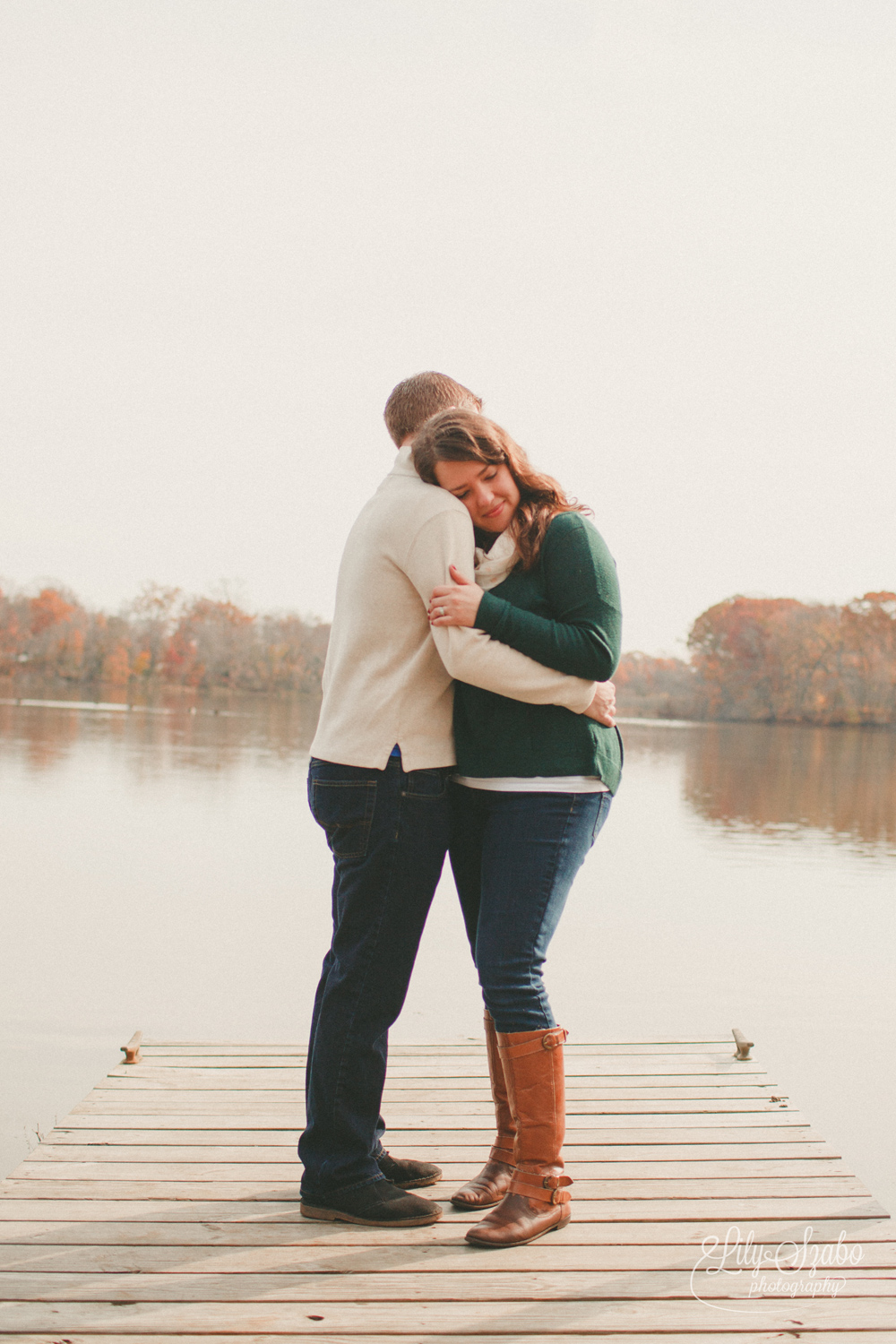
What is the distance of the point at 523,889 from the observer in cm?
234

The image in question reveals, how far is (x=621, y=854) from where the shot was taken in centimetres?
1323

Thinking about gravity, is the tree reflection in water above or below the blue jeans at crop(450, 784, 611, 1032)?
below

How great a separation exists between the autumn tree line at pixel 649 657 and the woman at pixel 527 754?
62.2 meters

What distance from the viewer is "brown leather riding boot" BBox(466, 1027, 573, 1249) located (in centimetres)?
232

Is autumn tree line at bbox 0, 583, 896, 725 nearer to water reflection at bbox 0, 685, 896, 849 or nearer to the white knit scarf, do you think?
water reflection at bbox 0, 685, 896, 849

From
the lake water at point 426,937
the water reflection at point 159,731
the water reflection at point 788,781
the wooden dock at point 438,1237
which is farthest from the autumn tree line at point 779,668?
the wooden dock at point 438,1237

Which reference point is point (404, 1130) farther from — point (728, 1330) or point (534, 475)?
point (534, 475)

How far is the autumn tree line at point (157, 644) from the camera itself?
223 feet

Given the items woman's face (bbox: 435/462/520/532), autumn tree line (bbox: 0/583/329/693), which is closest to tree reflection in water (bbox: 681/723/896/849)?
woman's face (bbox: 435/462/520/532)

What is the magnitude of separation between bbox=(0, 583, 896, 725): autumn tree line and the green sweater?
62.2m

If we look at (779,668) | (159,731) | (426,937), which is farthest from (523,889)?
(779,668)

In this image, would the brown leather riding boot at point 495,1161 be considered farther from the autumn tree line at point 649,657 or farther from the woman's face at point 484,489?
the autumn tree line at point 649,657

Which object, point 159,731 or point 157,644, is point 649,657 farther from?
point 159,731

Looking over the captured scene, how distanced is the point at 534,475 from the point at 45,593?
75.1m
